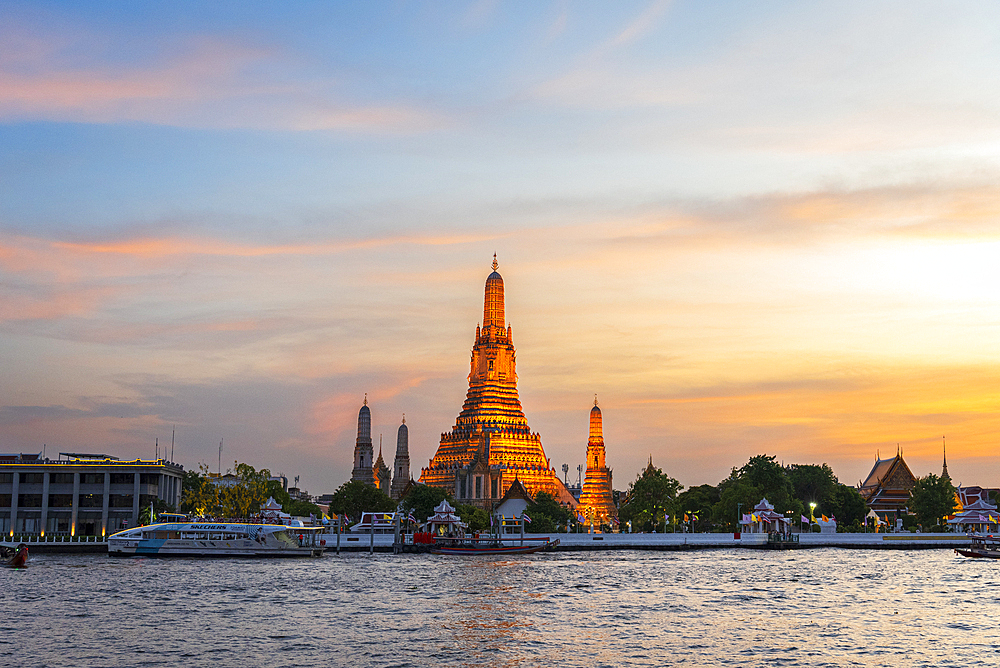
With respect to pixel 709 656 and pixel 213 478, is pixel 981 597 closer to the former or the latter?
pixel 709 656

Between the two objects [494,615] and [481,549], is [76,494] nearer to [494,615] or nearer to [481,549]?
[481,549]

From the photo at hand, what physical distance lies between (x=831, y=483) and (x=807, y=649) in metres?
123

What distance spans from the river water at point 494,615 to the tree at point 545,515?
4700cm

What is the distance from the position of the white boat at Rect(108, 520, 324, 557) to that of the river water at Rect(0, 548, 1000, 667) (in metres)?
8.71

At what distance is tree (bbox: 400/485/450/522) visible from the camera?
146 m

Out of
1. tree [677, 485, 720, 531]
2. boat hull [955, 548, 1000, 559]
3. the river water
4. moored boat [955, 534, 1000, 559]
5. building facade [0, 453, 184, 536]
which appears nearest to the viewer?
the river water

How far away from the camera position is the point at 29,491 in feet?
439

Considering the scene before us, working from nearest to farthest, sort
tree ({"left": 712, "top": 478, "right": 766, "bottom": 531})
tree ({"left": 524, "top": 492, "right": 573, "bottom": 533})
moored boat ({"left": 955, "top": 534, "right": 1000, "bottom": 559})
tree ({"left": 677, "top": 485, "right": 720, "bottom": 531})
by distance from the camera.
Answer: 1. moored boat ({"left": 955, "top": 534, "right": 1000, "bottom": 559})
2. tree ({"left": 524, "top": 492, "right": 573, "bottom": 533})
3. tree ({"left": 712, "top": 478, "right": 766, "bottom": 531})
4. tree ({"left": 677, "top": 485, "right": 720, "bottom": 531})

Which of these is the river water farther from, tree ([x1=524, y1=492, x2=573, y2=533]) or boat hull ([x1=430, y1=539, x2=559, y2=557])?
tree ([x1=524, y1=492, x2=573, y2=533])

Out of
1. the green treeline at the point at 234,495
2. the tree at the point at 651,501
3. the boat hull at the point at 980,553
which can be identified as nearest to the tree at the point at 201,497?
the green treeline at the point at 234,495

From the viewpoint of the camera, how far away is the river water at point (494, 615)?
4253 cm

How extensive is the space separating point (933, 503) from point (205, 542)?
319 ft

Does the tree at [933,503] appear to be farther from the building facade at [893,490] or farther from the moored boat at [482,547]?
the moored boat at [482,547]

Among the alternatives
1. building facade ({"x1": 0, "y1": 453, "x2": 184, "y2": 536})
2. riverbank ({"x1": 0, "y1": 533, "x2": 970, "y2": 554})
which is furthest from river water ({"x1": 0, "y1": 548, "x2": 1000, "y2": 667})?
building facade ({"x1": 0, "y1": 453, "x2": 184, "y2": 536})
